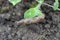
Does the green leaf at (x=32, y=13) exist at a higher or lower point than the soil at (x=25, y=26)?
higher

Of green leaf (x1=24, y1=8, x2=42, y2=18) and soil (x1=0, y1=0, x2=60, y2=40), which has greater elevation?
green leaf (x1=24, y1=8, x2=42, y2=18)

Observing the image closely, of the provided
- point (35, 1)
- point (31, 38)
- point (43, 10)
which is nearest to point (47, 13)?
point (43, 10)

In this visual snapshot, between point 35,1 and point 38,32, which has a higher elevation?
point 35,1

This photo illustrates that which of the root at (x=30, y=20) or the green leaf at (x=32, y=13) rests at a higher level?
the green leaf at (x=32, y=13)

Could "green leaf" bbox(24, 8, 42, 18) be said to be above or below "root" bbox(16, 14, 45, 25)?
above

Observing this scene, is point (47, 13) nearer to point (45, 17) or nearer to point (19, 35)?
point (45, 17)

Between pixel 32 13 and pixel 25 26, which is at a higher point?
pixel 32 13

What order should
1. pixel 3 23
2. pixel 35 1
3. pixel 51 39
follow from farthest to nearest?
pixel 35 1 < pixel 3 23 < pixel 51 39

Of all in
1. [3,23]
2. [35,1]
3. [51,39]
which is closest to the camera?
[51,39]
